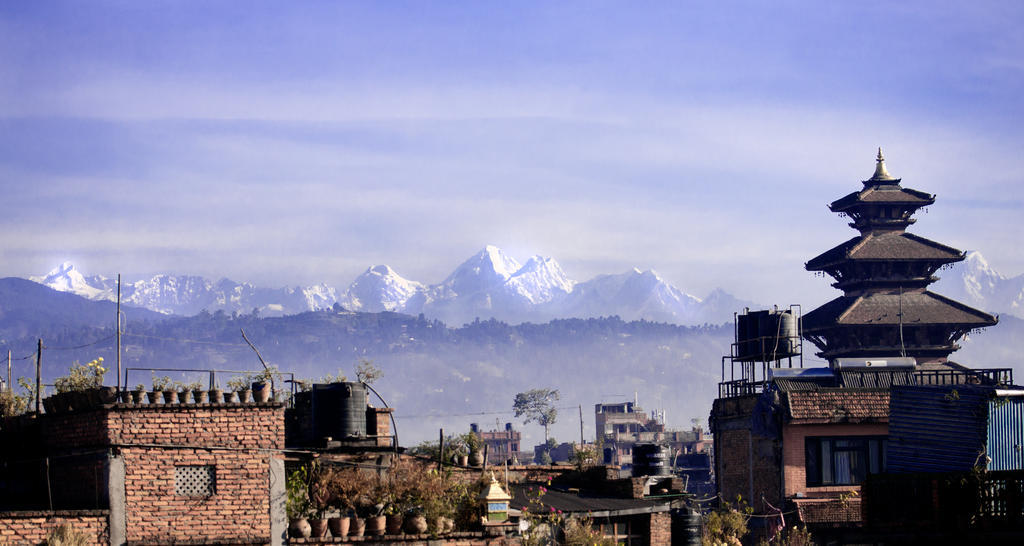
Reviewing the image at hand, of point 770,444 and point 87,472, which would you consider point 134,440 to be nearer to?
point 87,472

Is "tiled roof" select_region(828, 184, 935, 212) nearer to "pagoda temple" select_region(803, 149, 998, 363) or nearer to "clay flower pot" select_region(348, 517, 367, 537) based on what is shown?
"pagoda temple" select_region(803, 149, 998, 363)

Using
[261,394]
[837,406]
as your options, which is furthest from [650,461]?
[261,394]

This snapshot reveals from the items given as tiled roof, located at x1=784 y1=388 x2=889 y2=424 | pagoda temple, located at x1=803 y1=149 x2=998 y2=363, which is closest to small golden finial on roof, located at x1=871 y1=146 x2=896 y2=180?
pagoda temple, located at x1=803 y1=149 x2=998 y2=363

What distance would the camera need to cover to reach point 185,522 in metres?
34.0

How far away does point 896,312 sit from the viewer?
10588 centimetres

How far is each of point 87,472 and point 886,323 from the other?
265 feet

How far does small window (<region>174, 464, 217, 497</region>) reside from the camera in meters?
34.2

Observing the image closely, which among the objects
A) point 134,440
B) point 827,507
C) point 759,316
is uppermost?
point 759,316

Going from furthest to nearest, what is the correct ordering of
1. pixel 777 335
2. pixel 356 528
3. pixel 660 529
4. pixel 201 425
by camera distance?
pixel 777 335
pixel 660 529
pixel 356 528
pixel 201 425

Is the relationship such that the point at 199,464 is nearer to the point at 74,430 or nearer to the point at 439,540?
the point at 74,430

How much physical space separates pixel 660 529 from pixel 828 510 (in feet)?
43.7

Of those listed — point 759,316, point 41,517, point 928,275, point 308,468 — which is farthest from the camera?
point 928,275

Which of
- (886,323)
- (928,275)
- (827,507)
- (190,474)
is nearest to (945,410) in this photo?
Result: (827,507)

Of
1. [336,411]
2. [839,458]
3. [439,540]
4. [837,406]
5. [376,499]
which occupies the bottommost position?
[439,540]
